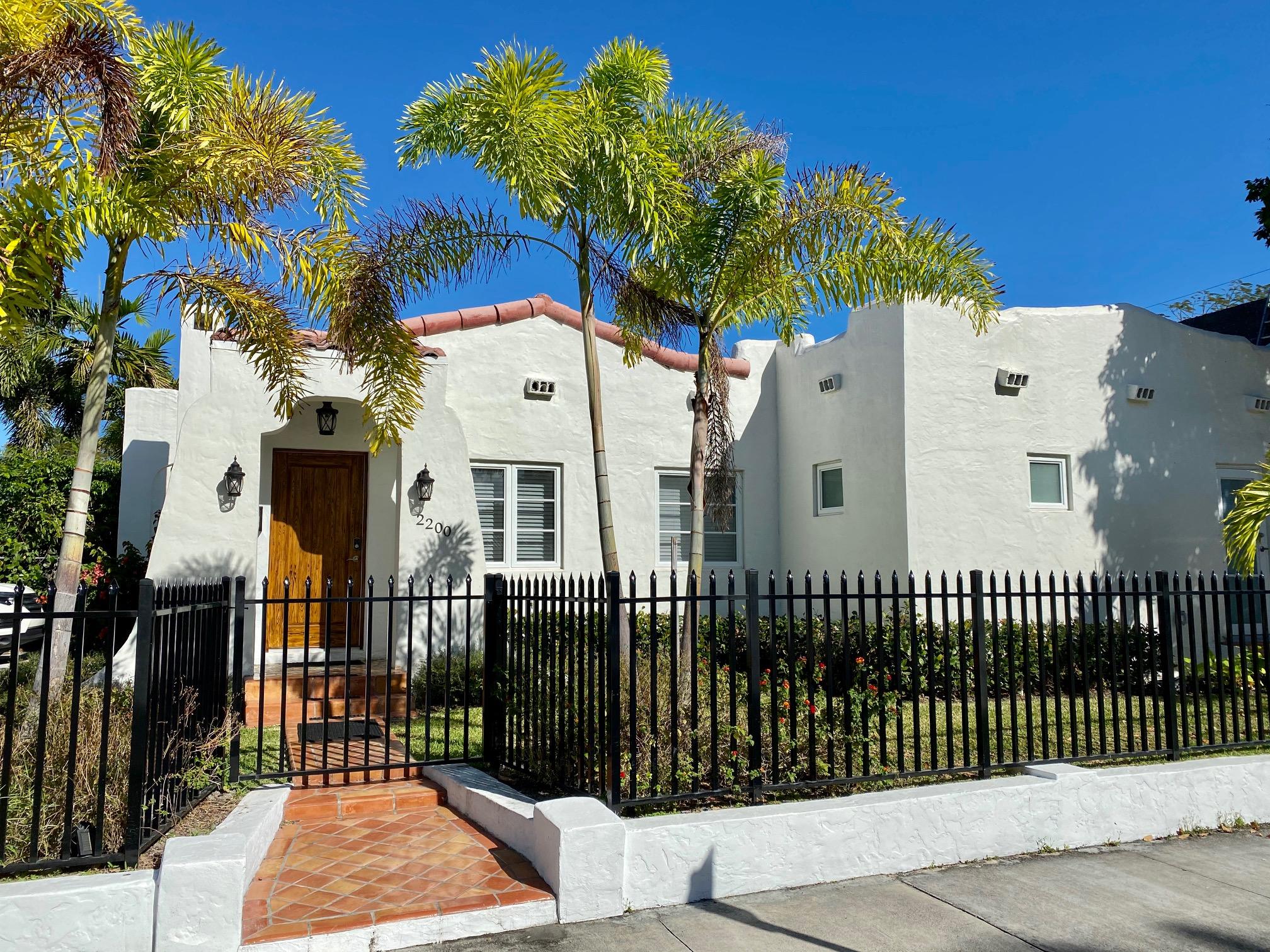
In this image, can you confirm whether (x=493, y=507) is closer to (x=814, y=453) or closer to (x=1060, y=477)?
(x=814, y=453)

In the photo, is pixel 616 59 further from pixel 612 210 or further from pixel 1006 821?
pixel 1006 821

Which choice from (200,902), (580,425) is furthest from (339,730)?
(580,425)

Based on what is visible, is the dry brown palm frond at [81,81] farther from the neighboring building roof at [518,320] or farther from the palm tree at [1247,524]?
the palm tree at [1247,524]

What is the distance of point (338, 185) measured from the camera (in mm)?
7680

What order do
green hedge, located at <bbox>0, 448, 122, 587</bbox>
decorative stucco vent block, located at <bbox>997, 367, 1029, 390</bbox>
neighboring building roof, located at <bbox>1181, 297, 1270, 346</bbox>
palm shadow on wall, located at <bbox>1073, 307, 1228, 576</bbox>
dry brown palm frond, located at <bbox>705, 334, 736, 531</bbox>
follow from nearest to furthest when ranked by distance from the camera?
dry brown palm frond, located at <bbox>705, 334, 736, 531</bbox> < decorative stucco vent block, located at <bbox>997, 367, 1029, 390</bbox> < palm shadow on wall, located at <bbox>1073, 307, 1228, 576</bbox> < green hedge, located at <bbox>0, 448, 122, 587</bbox> < neighboring building roof, located at <bbox>1181, 297, 1270, 346</bbox>

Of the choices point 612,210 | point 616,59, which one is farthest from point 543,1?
point 612,210

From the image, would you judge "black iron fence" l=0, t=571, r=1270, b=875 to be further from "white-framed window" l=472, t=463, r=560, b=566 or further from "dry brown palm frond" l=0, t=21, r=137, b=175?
"white-framed window" l=472, t=463, r=560, b=566

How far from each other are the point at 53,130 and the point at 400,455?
506cm

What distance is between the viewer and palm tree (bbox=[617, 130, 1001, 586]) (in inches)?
324

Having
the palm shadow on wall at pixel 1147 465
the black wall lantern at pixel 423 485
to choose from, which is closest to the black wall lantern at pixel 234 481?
the black wall lantern at pixel 423 485

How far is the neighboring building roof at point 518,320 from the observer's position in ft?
37.7

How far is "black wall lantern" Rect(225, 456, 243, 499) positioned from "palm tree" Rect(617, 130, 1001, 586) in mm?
4848

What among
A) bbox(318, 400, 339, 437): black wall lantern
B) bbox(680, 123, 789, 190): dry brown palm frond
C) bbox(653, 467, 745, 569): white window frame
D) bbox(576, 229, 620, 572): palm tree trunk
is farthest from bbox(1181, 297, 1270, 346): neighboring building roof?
bbox(318, 400, 339, 437): black wall lantern

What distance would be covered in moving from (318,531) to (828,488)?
7.22 metres
